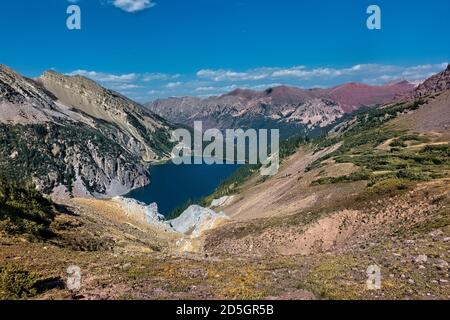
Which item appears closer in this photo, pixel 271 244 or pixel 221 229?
pixel 271 244

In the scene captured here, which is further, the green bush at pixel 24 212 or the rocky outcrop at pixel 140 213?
the rocky outcrop at pixel 140 213

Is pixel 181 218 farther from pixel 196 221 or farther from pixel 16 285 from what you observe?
pixel 16 285

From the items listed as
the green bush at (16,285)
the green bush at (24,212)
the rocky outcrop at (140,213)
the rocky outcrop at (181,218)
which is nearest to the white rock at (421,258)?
the green bush at (16,285)

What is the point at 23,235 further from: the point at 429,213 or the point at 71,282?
the point at 429,213

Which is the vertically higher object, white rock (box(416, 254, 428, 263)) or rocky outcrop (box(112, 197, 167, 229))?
white rock (box(416, 254, 428, 263))

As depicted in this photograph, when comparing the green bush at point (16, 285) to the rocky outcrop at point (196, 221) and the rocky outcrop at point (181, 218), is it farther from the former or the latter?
the rocky outcrop at point (196, 221)

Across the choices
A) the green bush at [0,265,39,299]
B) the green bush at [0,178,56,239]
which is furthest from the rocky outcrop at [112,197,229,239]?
the green bush at [0,265,39,299]

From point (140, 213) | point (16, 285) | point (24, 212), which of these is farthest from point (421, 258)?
point (140, 213)

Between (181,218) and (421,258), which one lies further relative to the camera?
(181,218)

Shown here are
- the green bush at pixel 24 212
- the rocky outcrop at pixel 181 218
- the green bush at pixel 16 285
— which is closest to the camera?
the green bush at pixel 16 285

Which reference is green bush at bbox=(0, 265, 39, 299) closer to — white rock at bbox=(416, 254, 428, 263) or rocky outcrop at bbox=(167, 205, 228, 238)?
white rock at bbox=(416, 254, 428, 263)
